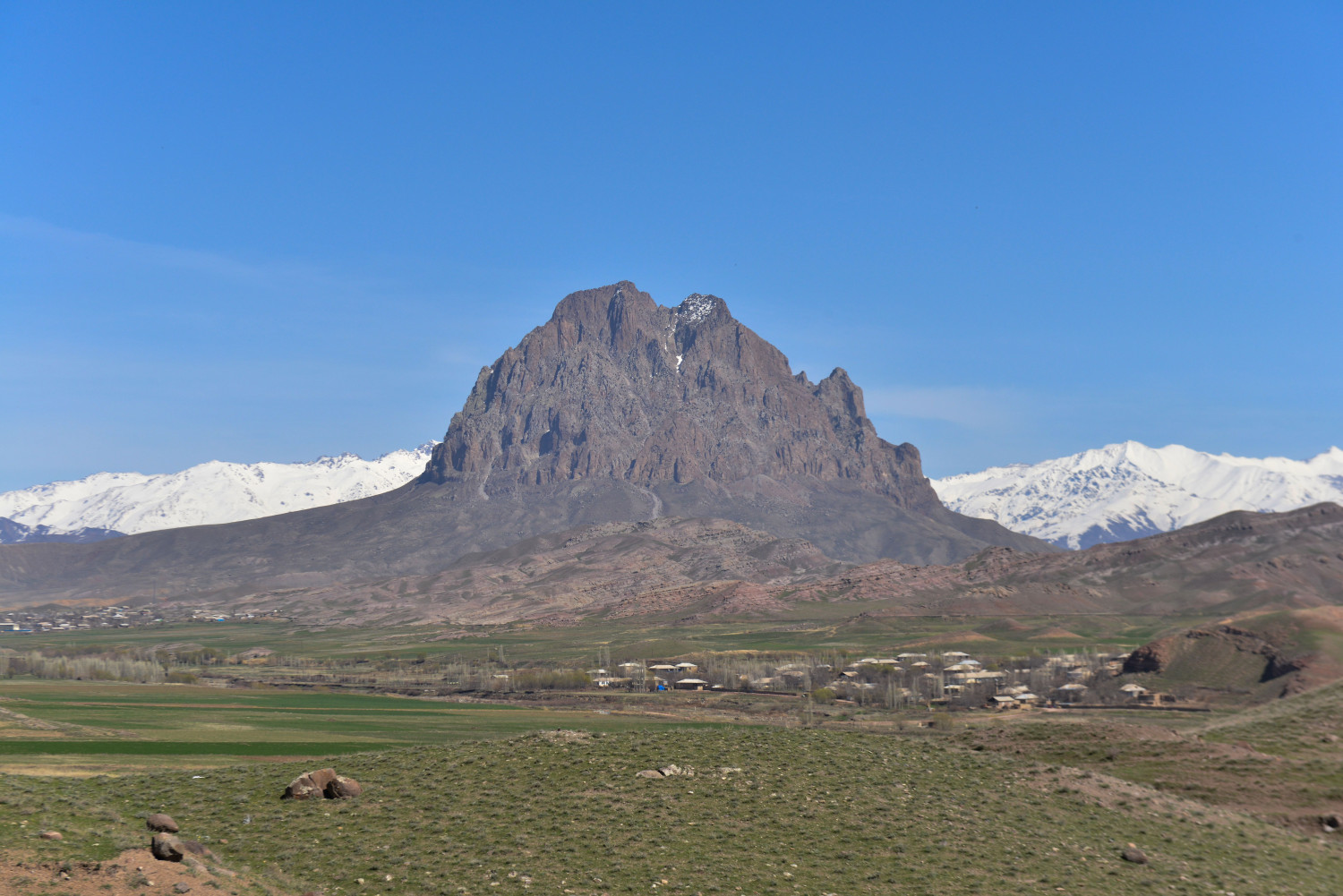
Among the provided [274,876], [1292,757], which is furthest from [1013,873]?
[1292,757]

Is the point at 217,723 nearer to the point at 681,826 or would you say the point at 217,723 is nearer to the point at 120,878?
the point at 681,826

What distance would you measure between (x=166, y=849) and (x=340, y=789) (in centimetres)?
1261

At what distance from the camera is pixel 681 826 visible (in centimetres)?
4772

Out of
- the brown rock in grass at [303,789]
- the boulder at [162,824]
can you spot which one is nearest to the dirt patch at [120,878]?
the boulder at [162,824]

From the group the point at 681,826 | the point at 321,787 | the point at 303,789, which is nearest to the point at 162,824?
the point at 303,789

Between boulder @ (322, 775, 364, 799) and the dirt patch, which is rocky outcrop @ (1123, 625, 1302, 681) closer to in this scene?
boulder @ (322, 775, 364, 799)

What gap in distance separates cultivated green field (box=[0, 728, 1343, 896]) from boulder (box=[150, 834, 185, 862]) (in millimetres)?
1196

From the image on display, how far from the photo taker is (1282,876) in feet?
154

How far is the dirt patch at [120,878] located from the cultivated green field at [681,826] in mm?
956

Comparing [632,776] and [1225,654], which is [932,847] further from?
[1225,654]

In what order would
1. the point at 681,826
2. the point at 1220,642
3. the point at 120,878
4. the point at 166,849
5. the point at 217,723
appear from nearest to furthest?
the point at 120,878 → the point at 166,849 → the point at 681,826 → the point at 217,723 → the point at 1220,642

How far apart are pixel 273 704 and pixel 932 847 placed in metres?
142

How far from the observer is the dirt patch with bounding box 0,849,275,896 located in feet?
114

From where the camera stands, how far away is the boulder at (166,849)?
37.5 metres
